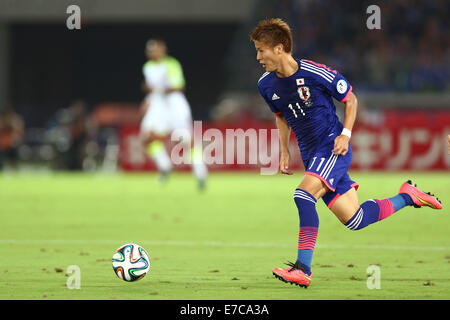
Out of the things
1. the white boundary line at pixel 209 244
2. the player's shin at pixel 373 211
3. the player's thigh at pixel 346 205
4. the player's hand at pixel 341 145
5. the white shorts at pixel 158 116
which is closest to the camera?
the player's hand at pixel 341 145

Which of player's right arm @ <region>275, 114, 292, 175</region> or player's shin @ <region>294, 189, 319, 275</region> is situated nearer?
player's shin @ <region>294, 189, 319, 275</region>

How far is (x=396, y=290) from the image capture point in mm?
5953

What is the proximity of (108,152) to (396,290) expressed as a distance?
17.3m

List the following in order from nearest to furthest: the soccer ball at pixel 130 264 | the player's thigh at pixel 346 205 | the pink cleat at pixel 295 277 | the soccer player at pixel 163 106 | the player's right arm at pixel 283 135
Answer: the pink cleat at pixel 295 277, the soccer ball at pixel 130 264, the player's thigh at pixel 346 205, the player's right arm at pixel 283 135, the soccer player at pixel 163 106

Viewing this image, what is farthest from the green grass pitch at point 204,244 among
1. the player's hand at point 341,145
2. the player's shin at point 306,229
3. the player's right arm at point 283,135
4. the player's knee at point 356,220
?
the player's hand at point 341,145

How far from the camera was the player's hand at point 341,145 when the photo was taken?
6379 millimetres

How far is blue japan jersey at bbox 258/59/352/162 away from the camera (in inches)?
255

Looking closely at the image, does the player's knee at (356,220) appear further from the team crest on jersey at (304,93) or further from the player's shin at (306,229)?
the team crest on jersey at (304,93)

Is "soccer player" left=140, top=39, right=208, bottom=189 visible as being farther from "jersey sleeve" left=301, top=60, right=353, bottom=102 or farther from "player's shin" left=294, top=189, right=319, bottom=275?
"player's shin" left=294, top=189, right=319, bottom=275

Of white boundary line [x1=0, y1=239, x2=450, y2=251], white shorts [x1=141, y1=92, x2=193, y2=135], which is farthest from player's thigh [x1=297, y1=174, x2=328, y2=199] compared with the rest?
white shorts [x1=141, y1=92, x2=193, y2=135]

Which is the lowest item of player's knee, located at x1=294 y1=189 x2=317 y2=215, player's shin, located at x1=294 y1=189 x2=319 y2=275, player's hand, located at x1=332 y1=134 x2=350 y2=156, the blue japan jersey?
player's shin, located at x1=294 y1=189 x2=319 y2=275

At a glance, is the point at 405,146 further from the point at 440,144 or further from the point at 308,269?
the point at 308,269

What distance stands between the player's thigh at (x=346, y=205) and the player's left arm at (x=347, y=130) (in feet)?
1.21

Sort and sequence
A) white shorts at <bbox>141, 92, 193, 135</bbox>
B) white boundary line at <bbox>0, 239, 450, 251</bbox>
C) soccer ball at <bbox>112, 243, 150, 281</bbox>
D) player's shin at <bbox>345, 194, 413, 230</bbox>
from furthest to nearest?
white shorts at <bbox>141, 92, 193, 135</bbox>
white boundary line at <bbox>0, 239, 450, 251</bbox>
player's shin at <bbox>345, 194, 413, 230</bbox>
soccer ball at <bbox>112, 243, 150, 281</bbox>
